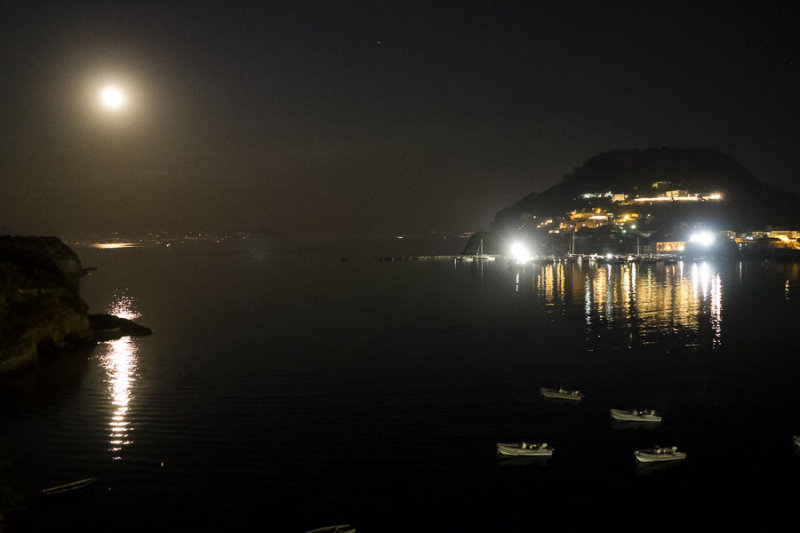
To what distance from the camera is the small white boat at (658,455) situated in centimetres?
2148

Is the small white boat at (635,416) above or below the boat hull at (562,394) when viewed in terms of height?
below

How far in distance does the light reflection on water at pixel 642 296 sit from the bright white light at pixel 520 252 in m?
39.9

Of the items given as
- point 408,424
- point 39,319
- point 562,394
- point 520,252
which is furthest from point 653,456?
point 520,252

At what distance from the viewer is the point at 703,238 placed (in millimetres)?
163375

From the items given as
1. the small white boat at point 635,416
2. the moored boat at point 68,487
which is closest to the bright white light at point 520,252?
the small white boat at point 635,416

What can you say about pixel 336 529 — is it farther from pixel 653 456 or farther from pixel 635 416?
pixel 635 416

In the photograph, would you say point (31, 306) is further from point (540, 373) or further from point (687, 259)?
point (687, 259)

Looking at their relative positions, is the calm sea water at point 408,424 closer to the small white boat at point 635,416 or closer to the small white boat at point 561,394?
the small white boat at point 635,416

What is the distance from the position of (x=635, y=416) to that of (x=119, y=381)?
83.4ft

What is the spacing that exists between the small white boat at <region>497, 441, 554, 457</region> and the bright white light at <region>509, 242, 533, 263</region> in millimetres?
133088

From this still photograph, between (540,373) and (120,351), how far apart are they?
89.7ft

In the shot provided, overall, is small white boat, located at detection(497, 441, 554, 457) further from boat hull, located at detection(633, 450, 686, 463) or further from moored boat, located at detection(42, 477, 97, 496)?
moored boat, located at detection(42, 477, 97, 496)

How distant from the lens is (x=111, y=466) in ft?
71.3

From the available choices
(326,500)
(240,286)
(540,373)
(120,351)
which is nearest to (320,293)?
(240,286)
